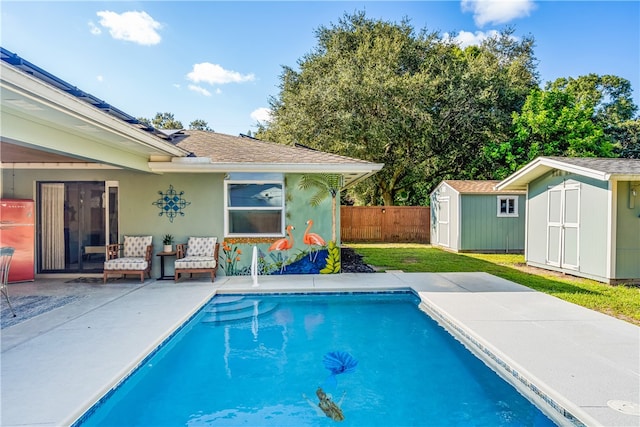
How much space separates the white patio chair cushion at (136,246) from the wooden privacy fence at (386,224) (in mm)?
10586

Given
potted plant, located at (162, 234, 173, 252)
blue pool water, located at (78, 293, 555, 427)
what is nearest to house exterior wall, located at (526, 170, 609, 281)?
blue pool water, located at (78, 293, 555, 427)

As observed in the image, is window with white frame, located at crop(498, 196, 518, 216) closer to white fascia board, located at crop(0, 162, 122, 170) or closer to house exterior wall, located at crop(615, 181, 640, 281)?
house exterior wall, located at crop(615, 181, 640, 281)

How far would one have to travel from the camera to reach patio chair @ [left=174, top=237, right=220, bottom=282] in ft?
27.2

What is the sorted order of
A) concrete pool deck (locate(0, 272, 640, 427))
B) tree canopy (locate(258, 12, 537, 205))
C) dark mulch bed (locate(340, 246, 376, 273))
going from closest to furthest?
concrete pool deck (locate(0, 272, 640, 427)) → dark mulch bed (locate(340, 246, 376, 273)) → tree canopy (locate(258, 12, 537, 205))

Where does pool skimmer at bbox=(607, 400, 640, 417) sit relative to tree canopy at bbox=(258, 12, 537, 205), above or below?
below

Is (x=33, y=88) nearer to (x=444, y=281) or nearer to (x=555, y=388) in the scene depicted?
(x=555, y=388)

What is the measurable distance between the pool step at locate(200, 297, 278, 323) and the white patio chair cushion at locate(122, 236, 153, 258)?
9.60 feet

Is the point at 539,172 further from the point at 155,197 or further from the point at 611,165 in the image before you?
the point at 155,197

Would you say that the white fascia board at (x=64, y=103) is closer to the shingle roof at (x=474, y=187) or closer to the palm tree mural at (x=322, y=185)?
the palm tree mural at (x=322, y=185)

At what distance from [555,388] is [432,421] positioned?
1165 mm

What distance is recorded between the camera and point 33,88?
3.49 metres

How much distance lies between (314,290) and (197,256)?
3.07m

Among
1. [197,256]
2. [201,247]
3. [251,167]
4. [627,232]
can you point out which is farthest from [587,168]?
[197,256]

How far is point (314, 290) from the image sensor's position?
7695 mm
